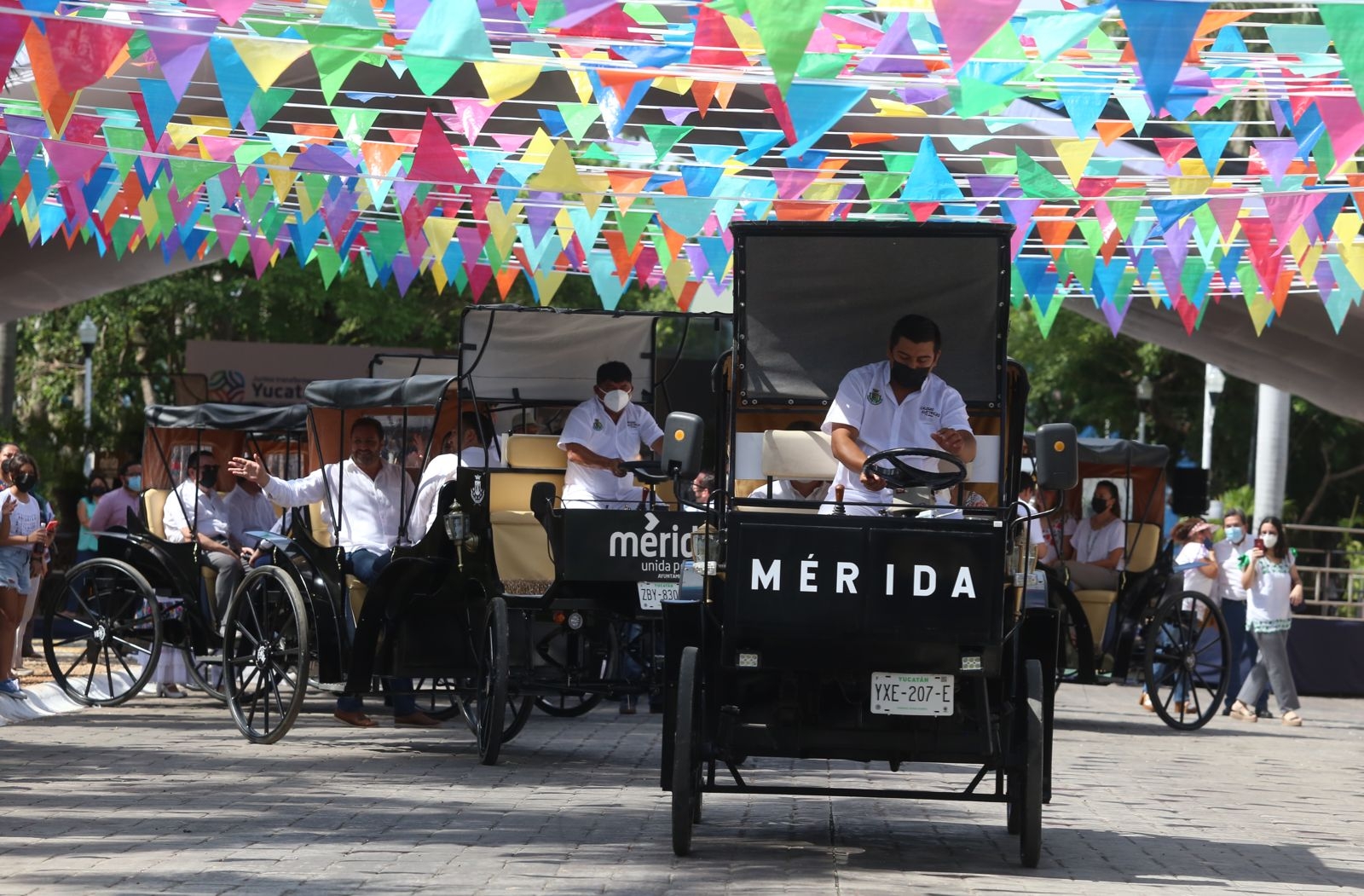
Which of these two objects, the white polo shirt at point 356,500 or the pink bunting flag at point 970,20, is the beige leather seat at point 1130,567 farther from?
the pink bunting flag at point 970,20

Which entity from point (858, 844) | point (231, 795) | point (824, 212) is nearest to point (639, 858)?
point (858, 844)

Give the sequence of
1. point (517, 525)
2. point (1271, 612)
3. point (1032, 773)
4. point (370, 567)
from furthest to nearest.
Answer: point (1271, 612) < point (370, 567) < point (517, 525) < point (1032, 773)

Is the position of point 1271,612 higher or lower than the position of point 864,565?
lower

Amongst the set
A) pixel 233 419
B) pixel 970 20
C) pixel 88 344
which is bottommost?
pixel 233 419

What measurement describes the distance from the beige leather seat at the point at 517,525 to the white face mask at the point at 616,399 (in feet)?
1.62

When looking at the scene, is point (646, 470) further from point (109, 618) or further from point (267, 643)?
point (109, 618)

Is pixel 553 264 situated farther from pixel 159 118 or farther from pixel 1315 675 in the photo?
pixel 1315 675

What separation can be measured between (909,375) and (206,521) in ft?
28.3

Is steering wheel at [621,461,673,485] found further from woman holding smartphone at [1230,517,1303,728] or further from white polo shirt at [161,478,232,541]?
woman holding smartphone at [1230,517,1303,728]

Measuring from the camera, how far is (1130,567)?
55.2ft

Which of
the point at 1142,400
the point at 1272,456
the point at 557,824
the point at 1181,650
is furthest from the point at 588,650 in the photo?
the point at 1142,400

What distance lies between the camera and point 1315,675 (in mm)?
23000

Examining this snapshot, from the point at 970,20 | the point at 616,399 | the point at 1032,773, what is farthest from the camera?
the point at 616,399

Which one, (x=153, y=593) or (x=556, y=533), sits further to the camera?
(x=153, y=593)
